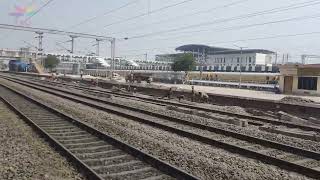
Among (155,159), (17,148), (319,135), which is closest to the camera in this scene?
(155,159)

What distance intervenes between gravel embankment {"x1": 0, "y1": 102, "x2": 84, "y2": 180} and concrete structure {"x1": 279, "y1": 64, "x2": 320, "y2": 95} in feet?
145

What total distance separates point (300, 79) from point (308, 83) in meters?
1.60

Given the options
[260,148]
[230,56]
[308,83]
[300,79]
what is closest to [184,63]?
[300,79]

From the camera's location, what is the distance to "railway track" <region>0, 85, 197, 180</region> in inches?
329

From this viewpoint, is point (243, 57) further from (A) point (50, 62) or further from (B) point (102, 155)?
(B) point (102, 155)

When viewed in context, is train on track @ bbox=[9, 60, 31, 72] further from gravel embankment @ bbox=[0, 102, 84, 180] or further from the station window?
gravel embankment @ bbox=[0, 102, 84, 180]

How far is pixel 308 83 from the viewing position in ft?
173

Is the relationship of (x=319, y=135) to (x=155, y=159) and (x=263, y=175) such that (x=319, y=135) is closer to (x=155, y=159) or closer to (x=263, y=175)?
(x=263, y=175)

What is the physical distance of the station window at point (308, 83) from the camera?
51.8 m

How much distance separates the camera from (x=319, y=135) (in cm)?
1412

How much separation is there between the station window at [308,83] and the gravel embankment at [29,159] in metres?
44.5

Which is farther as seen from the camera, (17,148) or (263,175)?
(17,148)

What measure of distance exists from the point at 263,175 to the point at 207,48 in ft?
596

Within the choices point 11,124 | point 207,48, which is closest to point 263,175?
point 11,124
